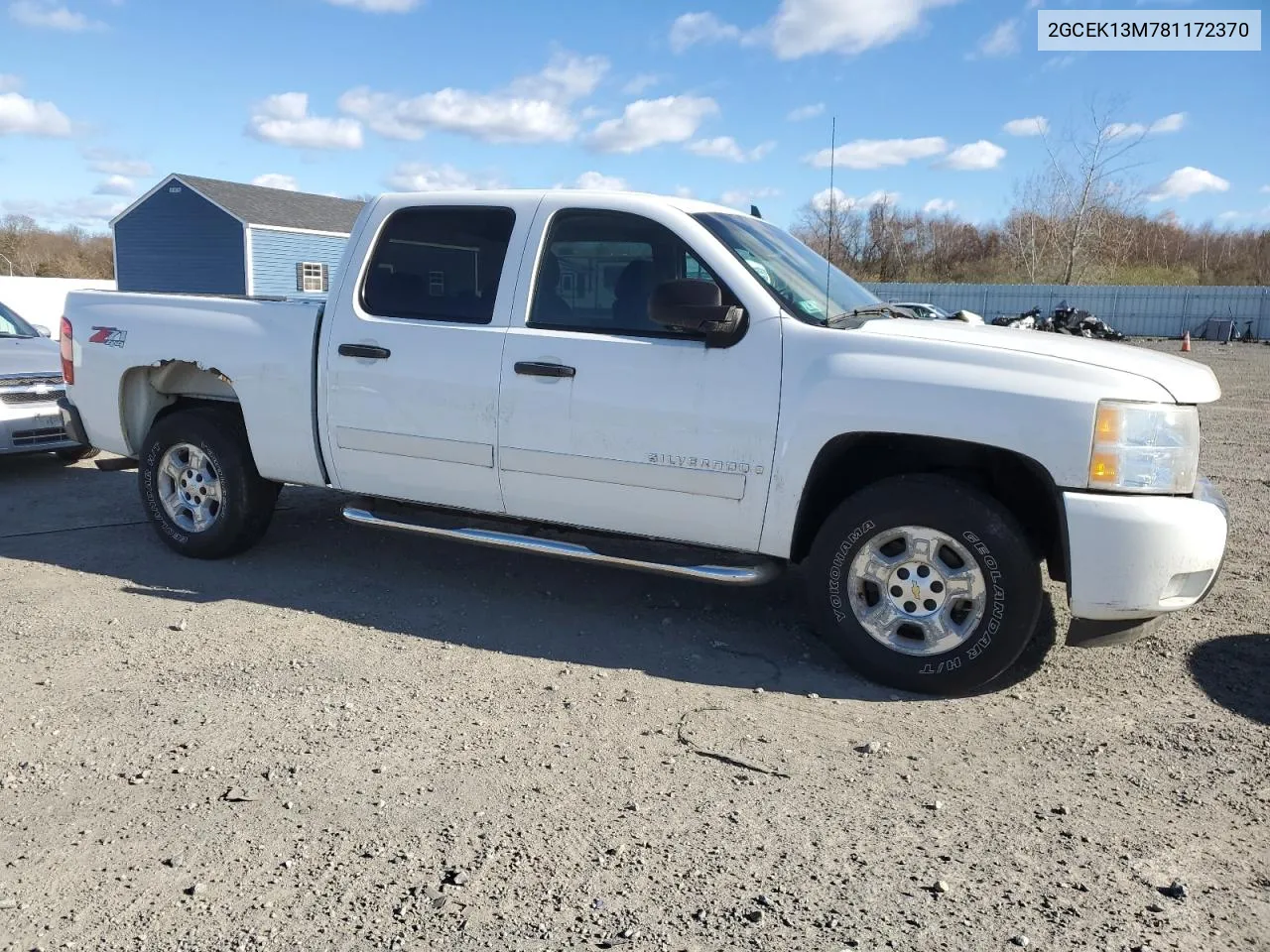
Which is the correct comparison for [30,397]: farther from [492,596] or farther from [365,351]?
[492,596]

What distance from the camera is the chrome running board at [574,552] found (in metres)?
4.40

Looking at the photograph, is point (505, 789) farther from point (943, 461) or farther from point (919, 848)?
point (943, 461)

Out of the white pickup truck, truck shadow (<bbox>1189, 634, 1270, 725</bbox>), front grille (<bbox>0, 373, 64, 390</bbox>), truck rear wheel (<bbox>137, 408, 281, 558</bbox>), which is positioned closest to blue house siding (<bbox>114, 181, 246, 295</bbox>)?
front grille (<bbox>0, 373, 64, 390</bbox>)

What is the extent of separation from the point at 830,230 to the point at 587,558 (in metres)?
2.02

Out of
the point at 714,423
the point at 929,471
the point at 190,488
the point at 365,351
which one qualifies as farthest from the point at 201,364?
the point at 929,471

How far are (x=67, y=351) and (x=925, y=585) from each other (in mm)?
5282

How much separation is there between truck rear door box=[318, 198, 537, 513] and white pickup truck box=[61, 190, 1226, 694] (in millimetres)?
14

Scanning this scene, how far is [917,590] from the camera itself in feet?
13.9

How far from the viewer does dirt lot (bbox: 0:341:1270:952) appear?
2.72 meters

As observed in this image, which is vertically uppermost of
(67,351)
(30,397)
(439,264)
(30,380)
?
(439,264)

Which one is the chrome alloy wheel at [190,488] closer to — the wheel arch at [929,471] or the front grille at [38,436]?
the front grille at [38,436]

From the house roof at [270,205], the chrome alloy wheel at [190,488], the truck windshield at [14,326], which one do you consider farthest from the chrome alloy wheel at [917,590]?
the house roof at [270,205]

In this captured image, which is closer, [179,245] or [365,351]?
[365,351]

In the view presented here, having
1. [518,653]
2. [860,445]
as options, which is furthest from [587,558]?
[860,445]
